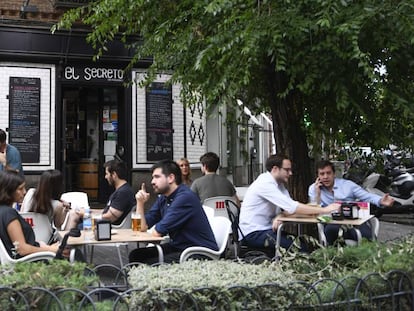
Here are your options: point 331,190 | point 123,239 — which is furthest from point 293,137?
point 123,239

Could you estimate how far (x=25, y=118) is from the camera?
40.3 ft

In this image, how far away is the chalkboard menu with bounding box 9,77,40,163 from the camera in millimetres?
12203

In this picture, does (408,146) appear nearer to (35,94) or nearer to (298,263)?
(298,263)

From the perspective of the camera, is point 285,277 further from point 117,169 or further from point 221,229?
point 117,169

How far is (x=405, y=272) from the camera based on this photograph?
11.5ft

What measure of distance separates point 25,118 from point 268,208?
23.4 ft

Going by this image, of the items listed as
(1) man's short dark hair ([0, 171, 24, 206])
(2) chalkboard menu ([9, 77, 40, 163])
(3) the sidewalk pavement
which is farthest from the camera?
(2) chalkboard menu ([9, 77, 40, 163])

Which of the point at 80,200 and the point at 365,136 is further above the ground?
the point at 365,136

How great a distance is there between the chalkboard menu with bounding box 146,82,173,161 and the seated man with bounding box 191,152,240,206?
4.64 m

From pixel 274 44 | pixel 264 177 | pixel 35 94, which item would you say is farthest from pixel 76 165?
pixel 274 44

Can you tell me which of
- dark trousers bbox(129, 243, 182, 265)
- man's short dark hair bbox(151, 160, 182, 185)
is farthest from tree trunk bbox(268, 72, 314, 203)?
dark trousers bbox(129, 243, 182, 265)

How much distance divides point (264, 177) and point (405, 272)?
3.26 m

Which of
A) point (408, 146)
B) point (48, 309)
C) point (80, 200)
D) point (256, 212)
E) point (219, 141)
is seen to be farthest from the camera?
point (219, 141)

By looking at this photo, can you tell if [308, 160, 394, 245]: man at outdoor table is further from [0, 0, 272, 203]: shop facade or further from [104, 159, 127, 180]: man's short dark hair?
[0, 0, 272, 203]: shop facade
